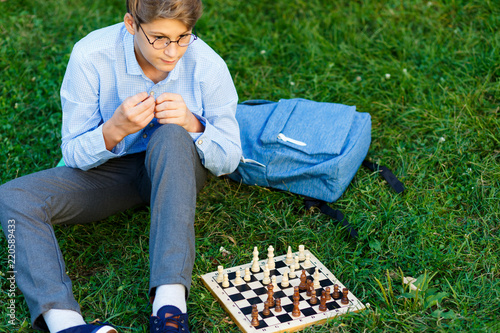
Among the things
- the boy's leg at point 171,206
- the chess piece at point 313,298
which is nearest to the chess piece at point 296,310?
the chess piece at point 313,298

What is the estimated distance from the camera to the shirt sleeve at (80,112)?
276 cm

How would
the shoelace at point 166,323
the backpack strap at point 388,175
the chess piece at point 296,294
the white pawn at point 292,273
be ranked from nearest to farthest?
the shoelace at point 166,323 < the chess piece at point 296,294 < the white pawn at point 292,273 < the backpack strap at point 388,175

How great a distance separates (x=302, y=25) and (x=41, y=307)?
3.37 meters

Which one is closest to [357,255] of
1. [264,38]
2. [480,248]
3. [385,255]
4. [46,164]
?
[385,255]

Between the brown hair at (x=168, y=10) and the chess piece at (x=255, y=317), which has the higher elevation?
the brown hair at (x=168, y=10)

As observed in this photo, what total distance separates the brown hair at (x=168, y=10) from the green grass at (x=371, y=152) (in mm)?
1228

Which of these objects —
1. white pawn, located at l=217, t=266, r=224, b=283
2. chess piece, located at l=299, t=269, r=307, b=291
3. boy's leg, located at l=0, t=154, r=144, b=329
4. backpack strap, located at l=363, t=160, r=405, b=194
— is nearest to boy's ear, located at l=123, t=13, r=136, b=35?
boy's leg, located at l=0, t=154, r=144, b=329

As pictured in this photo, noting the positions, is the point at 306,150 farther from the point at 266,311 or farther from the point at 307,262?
the point at 266,311

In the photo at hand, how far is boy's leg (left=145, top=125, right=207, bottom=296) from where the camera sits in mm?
2389

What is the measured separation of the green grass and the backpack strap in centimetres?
5

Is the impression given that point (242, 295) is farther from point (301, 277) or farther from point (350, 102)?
point (350, 102)

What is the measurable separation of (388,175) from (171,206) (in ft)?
5.28

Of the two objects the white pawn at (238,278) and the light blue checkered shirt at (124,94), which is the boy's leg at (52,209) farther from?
the white pawn at (238,278)

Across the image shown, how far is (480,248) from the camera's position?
10.0 feet
